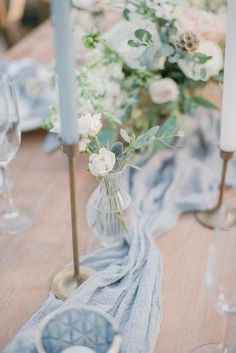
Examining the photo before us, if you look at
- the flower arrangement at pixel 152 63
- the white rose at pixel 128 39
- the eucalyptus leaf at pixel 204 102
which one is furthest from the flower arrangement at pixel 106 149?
the eucalyptus leaf at pixel 204 102

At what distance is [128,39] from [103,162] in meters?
0.32

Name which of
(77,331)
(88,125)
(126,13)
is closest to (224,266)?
(77,331)

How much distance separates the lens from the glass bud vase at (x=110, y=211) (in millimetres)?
902

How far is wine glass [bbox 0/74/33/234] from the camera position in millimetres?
932

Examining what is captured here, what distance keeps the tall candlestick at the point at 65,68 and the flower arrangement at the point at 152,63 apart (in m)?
0.26

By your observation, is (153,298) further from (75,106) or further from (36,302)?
(75,106)

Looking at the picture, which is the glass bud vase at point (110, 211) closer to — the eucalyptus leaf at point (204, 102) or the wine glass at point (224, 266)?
the wine glass at point (224, 266)

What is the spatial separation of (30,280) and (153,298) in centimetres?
22

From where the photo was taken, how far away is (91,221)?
93 centimetres

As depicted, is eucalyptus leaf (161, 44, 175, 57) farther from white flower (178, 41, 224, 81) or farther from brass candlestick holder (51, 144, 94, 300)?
brass candlestick holder (51, 144, 94, 300)

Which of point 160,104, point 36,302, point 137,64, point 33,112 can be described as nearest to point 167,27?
point 137,64

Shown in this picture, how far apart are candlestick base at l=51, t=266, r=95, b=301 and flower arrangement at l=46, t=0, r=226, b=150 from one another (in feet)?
0.90

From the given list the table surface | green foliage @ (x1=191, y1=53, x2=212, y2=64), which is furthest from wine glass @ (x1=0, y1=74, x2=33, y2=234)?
green foliage @ (x1=191, y1=53, x2=212, y2=64)

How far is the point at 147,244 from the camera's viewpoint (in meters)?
0.94
